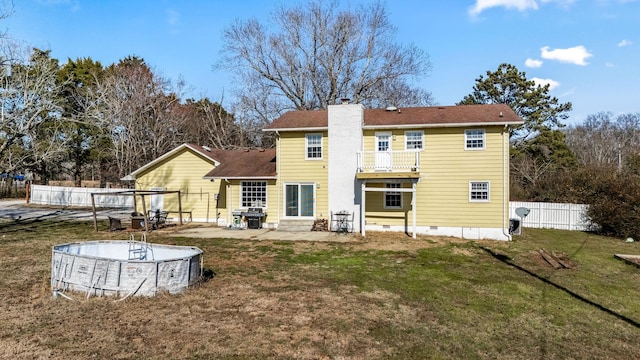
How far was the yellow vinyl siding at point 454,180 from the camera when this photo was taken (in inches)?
631

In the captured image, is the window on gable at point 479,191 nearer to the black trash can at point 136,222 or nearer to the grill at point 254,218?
the grill at point 254,218

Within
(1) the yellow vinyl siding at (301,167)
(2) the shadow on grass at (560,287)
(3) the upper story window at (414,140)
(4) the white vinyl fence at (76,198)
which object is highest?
(3) the upper story window at (414,140)

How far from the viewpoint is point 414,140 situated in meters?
17.0

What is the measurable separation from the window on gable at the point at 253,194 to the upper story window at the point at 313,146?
109 inches

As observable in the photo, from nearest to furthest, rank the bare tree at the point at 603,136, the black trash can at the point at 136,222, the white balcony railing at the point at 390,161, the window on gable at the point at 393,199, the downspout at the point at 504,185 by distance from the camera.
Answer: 1. the downspout at the point at 504,185
2. the white balcony railing at the point at 390,161
3. the window on gable at the point at 393,199
4. the black trash can at the point at 136,222
5. the bare tree at the point at 603,136

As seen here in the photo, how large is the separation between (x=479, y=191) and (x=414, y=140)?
11.9ft

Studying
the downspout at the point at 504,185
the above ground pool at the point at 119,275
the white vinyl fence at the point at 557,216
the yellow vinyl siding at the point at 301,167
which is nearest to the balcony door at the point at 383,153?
the yellow vinyl siding at the point at 301,167

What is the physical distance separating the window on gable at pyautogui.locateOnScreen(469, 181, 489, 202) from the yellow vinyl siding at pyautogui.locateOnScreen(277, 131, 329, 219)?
257 inches

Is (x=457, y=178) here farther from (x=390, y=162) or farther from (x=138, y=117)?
(x=138, y=117)

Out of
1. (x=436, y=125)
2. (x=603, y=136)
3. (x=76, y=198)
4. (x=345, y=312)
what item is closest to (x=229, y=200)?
(x=436, y=125)

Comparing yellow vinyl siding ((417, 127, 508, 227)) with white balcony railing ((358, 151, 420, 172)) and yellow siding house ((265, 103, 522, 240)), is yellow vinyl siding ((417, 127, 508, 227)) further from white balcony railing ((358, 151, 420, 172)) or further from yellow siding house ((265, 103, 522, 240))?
white balcony railing ((358, 151, 420, 172))

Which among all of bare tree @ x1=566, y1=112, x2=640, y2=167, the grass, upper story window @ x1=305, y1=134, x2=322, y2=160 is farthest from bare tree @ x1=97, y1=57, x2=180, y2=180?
bare tree @ x1=566, y1=112, x2=640, y2=167

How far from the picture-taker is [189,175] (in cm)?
2048

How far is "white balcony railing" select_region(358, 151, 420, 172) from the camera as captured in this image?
16.4 m
